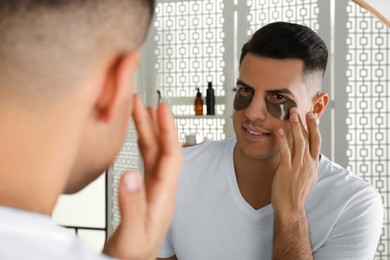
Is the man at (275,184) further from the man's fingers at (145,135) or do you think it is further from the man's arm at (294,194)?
the man's fingers at (145,135)

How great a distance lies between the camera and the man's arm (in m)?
1.30

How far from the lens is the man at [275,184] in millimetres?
1333

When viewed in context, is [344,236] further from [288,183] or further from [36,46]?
[36,46]

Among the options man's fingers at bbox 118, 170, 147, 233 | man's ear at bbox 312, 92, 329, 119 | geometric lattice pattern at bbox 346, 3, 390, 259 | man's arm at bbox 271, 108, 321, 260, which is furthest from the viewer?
geometric lattice pattern at bbox 346, 3, 390, 259

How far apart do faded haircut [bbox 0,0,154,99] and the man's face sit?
2.97ft

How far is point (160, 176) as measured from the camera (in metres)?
0.61

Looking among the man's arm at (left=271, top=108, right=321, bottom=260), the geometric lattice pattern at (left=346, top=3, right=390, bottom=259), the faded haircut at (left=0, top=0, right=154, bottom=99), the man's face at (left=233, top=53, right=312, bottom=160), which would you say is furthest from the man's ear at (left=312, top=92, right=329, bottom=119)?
the geometric lattice pattern at (left=346, top=3, right=390, bottom=259)

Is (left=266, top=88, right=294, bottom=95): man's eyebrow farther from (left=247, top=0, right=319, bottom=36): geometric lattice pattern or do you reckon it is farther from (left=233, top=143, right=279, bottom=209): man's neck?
(left=247, top=0, right=319, bottom=36): geometric lattice pattern

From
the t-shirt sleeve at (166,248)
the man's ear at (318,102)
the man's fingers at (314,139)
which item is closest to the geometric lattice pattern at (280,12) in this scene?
the man's ear at (318,102)

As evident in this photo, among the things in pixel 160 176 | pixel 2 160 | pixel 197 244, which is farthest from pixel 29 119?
pixel 197 244

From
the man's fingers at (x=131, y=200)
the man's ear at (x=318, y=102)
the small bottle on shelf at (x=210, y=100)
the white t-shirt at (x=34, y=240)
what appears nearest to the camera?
the white t-shirt at (x=34, y=240)

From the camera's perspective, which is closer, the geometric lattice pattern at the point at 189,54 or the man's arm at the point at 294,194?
the man's arm at the point at 294,194

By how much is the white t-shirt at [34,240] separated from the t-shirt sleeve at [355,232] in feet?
3.27

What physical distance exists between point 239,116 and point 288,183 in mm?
245
